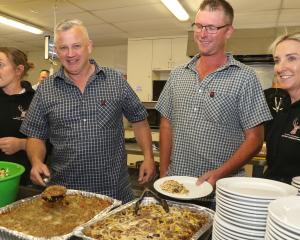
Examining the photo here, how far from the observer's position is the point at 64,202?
4.57 ft

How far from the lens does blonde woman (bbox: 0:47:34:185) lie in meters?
2.06

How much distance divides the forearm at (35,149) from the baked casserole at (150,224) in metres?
0.77

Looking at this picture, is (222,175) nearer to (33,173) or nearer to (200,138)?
(200,138)

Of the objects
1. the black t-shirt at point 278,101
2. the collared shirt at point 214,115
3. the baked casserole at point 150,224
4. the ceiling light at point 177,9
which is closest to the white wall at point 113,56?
the ceiling light at point 177,9

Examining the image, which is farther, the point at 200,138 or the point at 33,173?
the point at 200,138

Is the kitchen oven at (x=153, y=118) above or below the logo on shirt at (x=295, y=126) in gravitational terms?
below

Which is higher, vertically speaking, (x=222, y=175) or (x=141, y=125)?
(x=141, y=125)

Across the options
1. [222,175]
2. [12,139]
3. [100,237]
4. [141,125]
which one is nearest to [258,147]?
[222,175]

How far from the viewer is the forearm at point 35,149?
6.03ft

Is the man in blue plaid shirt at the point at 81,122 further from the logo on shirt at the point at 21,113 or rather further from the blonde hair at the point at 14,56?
the blonde hair at the point at 14,56

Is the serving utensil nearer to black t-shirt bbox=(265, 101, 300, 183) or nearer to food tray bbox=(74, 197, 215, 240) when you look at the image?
food tray bbox=(74, 197, 215, 240)

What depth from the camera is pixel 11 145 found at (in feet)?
6.38

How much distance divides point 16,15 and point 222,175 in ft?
15.5

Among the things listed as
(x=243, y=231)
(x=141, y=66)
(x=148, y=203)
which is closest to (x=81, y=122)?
(x=148, y=203)
